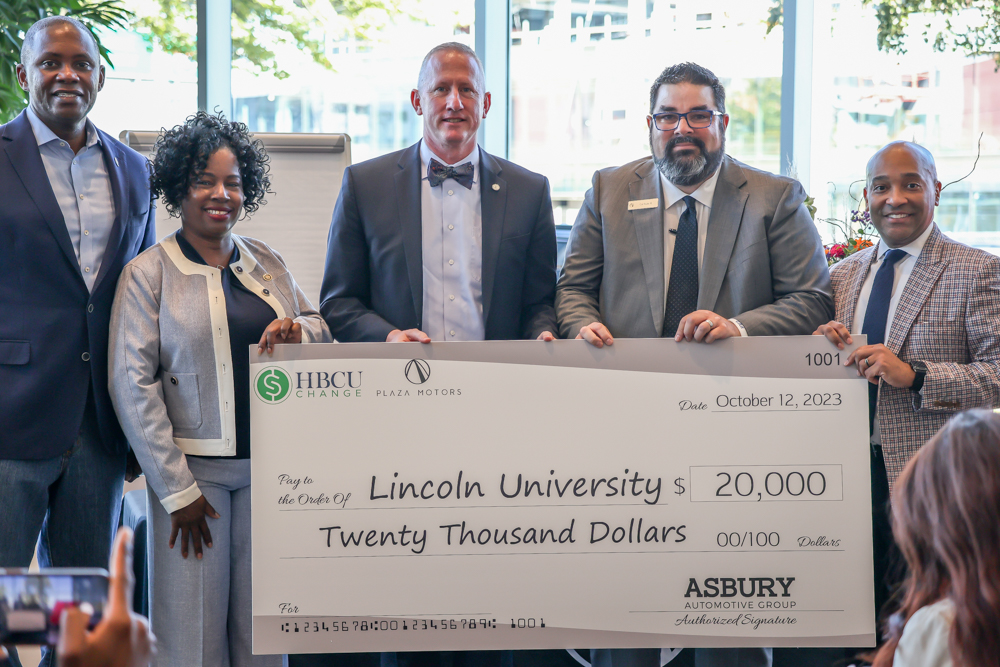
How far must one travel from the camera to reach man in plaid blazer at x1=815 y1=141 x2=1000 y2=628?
219cm

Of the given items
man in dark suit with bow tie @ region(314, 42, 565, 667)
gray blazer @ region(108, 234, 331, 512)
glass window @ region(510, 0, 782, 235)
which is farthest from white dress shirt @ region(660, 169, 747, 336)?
glass window @ region(510, 0, 782, 235)

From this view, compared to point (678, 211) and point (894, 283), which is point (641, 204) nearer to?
point (678, 211)

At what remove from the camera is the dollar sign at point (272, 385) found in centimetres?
214

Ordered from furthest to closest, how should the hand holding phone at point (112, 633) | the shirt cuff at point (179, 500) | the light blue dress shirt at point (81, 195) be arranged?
the light blue dress shirt at point (81, 195), the shirt cuff at point (179, 500), the hand holding phone at point (112, 633)

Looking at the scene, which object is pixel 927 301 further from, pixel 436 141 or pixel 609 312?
pixel 436 141

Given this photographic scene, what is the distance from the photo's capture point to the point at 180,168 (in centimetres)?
231

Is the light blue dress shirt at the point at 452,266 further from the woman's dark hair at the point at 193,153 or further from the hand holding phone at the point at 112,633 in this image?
the hand holding phone at the point at 112,633

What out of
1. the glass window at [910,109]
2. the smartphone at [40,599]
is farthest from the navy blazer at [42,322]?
the glass window at [910,109]

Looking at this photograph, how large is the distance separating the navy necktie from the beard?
2.04 ft

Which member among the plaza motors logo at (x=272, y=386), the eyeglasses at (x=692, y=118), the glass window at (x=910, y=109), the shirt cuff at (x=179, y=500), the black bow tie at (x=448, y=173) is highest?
the glass window at (x=910, y=109)

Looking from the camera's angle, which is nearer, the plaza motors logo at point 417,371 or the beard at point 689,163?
the plaza motors logo at point 417,371

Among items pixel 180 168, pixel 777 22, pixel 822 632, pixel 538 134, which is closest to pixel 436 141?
pixel 180 168

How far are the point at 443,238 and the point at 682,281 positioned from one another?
0.77 metres

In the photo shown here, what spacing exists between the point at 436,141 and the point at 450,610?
1432mm
